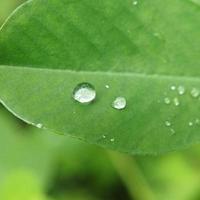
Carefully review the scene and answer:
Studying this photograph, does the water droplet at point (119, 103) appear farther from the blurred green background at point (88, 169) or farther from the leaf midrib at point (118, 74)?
the blurred green background at point (88, 169)

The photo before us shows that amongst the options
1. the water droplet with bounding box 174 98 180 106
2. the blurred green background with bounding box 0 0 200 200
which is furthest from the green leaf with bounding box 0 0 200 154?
the blurred green background with bounding box 0 0 200 200

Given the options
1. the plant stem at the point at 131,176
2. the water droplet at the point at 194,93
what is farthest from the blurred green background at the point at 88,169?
the water droplet at the point at 194,93

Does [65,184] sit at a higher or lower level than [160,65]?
lower

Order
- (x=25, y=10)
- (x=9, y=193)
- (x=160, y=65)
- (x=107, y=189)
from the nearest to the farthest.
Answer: (x=25, y=10) → (x=160, y=65) → (x=9, y=193) → (x=107, y=189)

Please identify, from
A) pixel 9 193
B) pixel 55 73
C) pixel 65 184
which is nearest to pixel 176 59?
pixel 55 73

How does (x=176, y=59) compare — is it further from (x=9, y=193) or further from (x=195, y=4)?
(x=9, y=193)

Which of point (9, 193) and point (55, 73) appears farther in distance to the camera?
point (9, 193)

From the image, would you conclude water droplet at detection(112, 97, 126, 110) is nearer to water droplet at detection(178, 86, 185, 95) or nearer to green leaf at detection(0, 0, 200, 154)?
green leaf at detection(0, 0, 200, 154)

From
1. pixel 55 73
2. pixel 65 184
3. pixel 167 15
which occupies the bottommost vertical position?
pixel 65 184
